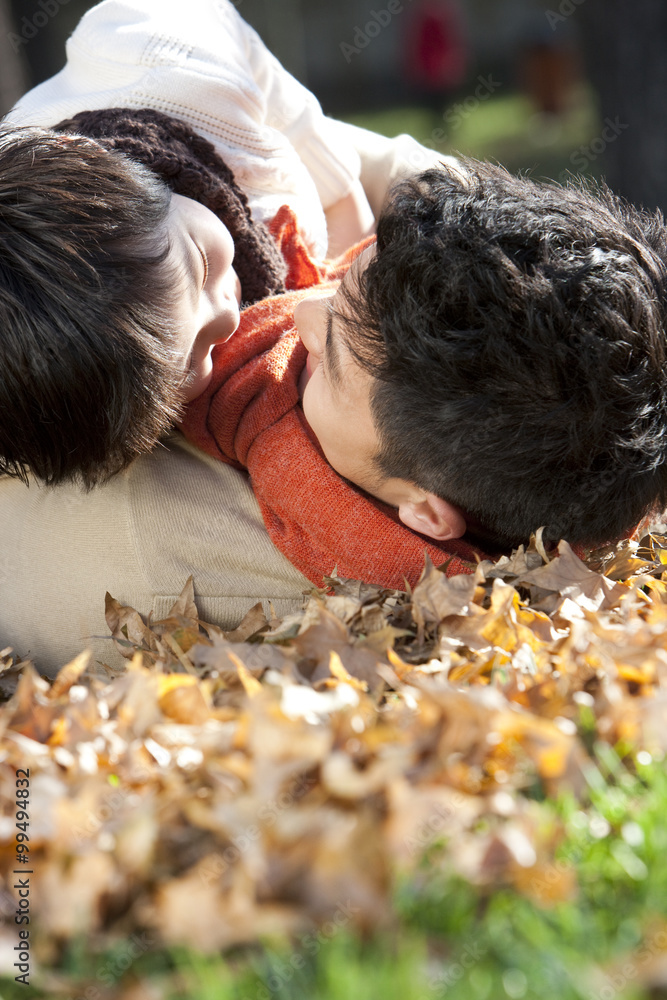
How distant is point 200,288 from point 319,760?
1563 mm

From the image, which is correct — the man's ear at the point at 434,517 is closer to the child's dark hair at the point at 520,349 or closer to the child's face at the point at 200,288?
the child's dark hair at the point at 520,349

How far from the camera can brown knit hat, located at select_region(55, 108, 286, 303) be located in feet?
8.62

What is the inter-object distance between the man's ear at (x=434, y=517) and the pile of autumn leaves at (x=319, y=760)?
1.02 ft

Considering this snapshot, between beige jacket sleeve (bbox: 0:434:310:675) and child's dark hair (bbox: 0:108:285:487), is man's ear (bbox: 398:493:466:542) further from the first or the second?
child's dark hair (bbox: 0:108:285:487)

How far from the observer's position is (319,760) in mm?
1364

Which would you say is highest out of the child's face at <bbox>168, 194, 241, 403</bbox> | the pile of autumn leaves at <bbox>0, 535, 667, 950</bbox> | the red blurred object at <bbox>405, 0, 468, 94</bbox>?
the child's face at <bbox>168, 194, 241, 403</bbox>

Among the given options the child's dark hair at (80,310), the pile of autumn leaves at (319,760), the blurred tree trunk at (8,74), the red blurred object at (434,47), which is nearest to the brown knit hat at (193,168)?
the child's dark hair at (80,310)

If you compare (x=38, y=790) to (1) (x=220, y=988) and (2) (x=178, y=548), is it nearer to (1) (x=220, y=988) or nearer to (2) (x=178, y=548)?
(1) (x=220, y=988)

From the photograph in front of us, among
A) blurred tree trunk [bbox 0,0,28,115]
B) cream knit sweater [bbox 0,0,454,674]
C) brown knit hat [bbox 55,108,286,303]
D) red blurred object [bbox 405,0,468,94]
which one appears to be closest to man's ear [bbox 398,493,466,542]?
cream knit sweater [bbox 0,0,454,674]

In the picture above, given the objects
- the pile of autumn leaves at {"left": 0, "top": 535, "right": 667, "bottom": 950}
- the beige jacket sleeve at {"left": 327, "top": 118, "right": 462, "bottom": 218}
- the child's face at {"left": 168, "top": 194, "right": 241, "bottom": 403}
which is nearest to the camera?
the pile of autumn leaves at {"left": 0, "top": 535, "right": 667, "bottom": 950}

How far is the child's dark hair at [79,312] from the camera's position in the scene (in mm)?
2197

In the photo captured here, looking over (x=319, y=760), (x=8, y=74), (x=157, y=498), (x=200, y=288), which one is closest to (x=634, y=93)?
(x=200, y=288)

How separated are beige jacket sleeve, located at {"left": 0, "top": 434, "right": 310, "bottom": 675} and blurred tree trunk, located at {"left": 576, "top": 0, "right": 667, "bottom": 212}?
12.9 feet

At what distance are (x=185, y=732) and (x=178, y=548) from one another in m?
0.91
